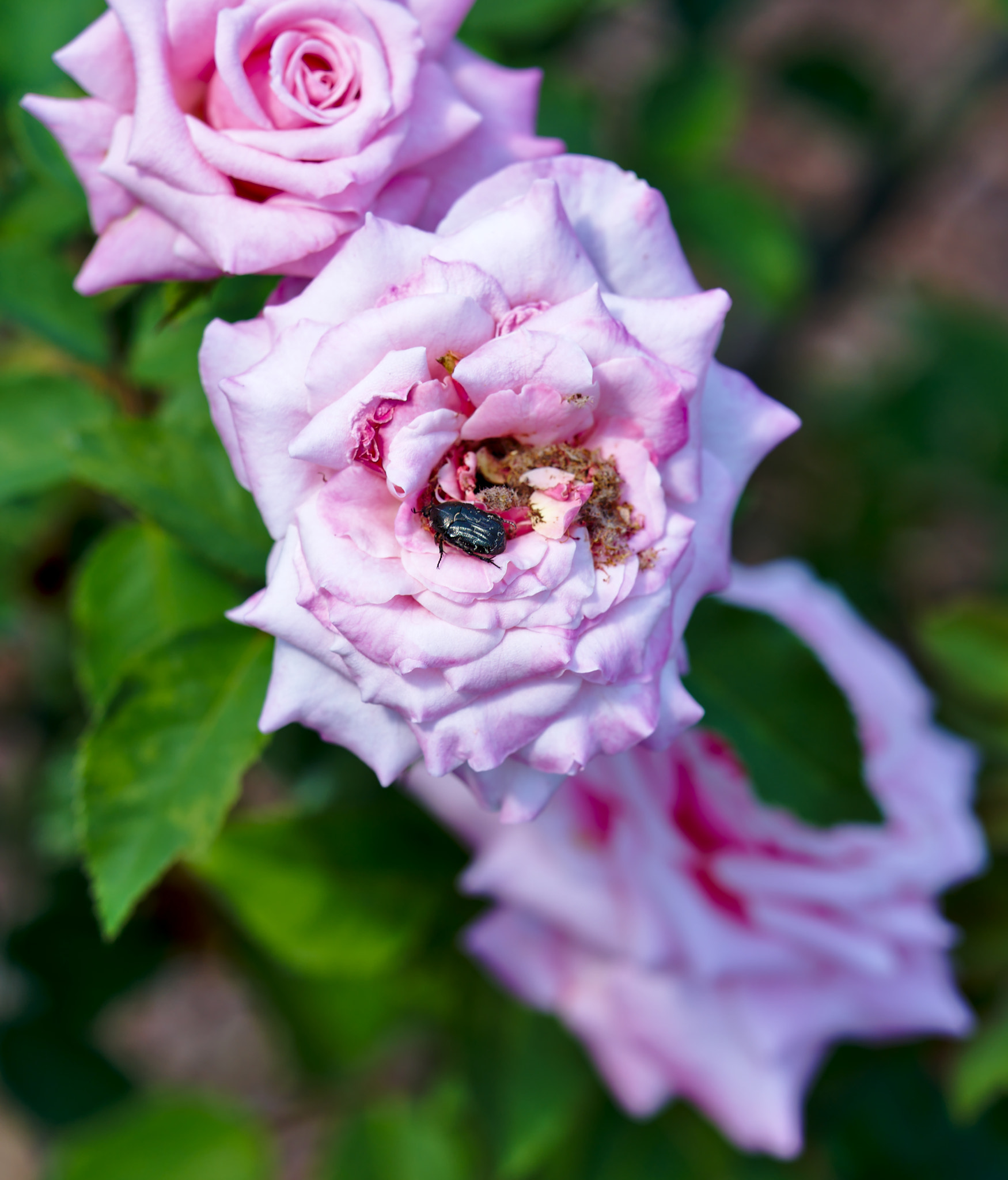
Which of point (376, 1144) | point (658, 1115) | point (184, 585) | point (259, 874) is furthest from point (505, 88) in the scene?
point (376, 1144)

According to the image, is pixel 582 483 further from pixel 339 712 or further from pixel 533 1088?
pixel 533 1088

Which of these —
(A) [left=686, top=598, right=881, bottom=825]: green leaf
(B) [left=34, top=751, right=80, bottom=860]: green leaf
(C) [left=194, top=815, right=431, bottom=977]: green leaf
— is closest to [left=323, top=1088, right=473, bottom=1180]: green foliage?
(C) [left=194, top=815, right=431, bottom=977]: green leaf

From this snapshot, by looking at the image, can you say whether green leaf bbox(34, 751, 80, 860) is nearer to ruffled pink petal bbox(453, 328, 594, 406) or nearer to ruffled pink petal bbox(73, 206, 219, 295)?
ruffled pink petal bbox(73, 206, 219, 295)

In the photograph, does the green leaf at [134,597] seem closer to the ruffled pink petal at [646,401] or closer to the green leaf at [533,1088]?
the ruffled pink petal at [646,401]

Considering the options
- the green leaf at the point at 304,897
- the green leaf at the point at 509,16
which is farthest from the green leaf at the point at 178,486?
the green leaf at the point at 509,16

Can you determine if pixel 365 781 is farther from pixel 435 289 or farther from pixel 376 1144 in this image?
pixel 435 289

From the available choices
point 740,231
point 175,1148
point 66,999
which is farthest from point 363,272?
point 66,999

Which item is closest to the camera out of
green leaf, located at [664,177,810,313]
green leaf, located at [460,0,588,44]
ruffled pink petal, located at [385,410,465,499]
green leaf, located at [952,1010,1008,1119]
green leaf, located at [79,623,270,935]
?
ruffled pink petal, located at [385,410,465,499]
